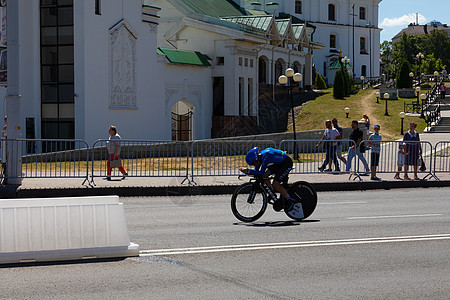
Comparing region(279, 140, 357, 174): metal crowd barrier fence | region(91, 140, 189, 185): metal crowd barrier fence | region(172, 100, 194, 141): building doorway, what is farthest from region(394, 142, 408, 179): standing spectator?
region(172, 100, 194, 141): building doorway

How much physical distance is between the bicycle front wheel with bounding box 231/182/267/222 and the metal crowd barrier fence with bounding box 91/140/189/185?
23.1 feet

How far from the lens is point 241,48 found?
4484 centimetres

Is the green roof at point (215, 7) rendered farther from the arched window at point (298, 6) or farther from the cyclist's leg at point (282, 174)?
the cyclist's leg at point (282, 174)

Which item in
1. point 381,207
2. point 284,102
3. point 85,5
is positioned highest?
point 85,5

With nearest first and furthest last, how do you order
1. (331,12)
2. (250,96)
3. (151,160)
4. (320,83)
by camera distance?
(151,160)
(250,96)
(320,83)
(331,12)

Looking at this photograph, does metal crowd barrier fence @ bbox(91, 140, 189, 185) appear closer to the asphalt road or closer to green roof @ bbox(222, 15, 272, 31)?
the asphalt road

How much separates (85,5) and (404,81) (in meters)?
41.6

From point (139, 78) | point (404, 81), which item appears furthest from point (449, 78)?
point (139, 78)

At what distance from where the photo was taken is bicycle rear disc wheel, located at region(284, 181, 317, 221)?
41.9 feet

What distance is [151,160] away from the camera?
65.7 feet

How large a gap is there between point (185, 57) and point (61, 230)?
108 feet

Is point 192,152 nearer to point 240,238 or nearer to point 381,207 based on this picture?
point 381,207

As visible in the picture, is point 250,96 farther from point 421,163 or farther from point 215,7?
point 421,163

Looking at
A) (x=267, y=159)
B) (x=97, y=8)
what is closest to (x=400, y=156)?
(x=267, y=159)
